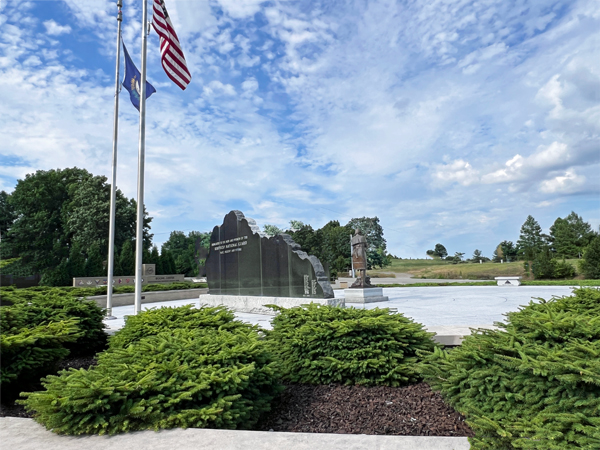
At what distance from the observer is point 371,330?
533cm

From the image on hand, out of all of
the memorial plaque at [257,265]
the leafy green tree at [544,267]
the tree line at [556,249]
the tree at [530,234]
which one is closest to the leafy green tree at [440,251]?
the tree line at [556,249]

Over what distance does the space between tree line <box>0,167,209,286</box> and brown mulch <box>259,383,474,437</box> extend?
35.7 m

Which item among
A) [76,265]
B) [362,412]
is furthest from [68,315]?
[76,265]

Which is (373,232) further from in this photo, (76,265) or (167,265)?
(76,265)

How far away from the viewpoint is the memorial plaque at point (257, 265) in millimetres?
12195

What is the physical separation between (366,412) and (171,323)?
10.1 feet

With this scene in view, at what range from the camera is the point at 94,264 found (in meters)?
34.9

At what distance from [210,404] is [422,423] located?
1953 millimetres

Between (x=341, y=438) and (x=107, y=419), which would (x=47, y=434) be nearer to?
(x=107, y=419)

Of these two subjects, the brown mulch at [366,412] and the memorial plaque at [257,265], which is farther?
the memorial plaque at [257,265]

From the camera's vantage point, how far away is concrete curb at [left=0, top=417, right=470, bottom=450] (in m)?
2.79

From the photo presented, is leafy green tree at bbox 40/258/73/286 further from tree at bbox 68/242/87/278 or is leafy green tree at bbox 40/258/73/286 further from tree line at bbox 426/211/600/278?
tree line at bbox 426/211/600/278

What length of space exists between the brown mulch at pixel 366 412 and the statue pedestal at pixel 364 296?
40.6 feet

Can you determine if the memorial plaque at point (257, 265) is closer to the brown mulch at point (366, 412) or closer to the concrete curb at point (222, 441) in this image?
the brown mulch at point (366, 412)
